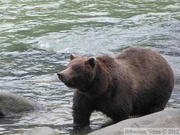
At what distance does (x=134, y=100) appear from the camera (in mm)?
8406

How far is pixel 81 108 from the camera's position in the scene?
812cm

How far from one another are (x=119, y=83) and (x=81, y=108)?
2.15ft

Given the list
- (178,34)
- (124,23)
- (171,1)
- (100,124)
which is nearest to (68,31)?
(124,23)

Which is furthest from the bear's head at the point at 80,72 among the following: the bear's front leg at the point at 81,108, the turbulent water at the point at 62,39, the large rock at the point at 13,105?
the large rock at the point at 13,105

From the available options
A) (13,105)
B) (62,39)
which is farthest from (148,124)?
(62,39)

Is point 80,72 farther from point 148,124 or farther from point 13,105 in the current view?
point 13,105

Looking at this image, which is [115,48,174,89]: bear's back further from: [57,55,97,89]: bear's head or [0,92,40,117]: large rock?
[0,92,40,117]: large rock

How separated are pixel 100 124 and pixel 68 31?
781 centimetres

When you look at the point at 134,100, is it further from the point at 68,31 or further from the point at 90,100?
Answer: the point at 68,31

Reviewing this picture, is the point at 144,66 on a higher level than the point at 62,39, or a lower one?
higher

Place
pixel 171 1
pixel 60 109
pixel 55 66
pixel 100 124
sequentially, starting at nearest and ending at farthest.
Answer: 1. pixel 100 124
2. pixel 60 109
3. pixel 55 66
4. pixel 171 1

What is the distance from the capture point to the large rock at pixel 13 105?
928cm

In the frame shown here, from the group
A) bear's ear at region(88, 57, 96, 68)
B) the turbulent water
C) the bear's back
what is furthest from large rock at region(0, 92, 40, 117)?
bear's ear at region(88, 57, 96, 68)

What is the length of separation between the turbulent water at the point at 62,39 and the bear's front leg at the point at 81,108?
0.15 meters
